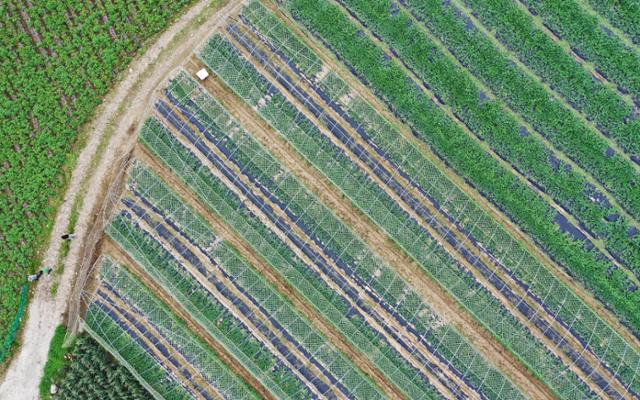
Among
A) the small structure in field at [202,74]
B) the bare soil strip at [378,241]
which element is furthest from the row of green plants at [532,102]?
the small structure in field at [202,74]

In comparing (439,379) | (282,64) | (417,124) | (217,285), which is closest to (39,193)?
(217,285)

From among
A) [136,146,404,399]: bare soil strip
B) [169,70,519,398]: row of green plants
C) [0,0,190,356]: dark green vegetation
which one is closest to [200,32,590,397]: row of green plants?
[169,70,519,398]: row of green plants

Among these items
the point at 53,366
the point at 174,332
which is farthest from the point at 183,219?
the point at 53,366

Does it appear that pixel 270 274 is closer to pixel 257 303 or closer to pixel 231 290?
pixel 257 303

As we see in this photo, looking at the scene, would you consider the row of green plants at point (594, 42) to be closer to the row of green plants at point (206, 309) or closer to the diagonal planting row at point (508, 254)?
the diagonal planting row at point (508, 254)

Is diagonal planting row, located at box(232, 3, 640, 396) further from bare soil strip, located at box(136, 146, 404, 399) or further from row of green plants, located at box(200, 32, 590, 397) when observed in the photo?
bare soil strip, located at box(136, 146, 404, 399)
